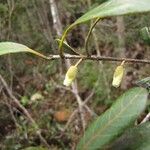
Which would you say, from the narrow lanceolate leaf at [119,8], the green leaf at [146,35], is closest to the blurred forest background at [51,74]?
the green leaf at [146,35]

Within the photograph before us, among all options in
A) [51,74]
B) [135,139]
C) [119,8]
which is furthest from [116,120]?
[51,74]

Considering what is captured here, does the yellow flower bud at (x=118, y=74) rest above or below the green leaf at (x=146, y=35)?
below

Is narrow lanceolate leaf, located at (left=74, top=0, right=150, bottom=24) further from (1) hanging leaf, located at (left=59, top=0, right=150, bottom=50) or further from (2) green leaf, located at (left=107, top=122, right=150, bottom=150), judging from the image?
(2) green leaf, located at (left=107, top=122, right=150, bottom=150)

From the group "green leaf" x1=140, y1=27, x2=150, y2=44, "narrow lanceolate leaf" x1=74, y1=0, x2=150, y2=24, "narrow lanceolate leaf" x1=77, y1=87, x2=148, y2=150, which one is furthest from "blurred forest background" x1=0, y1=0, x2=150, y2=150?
"narrow lanceolate leaf" x1=74, y1=0, x2=150, y2=24

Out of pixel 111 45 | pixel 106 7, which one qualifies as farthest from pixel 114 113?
pixel 111 45

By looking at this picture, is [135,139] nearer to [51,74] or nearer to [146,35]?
[146,35]

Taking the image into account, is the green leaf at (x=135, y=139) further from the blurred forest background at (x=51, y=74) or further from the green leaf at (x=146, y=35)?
the blurred forest background at (x=51, y=74)
